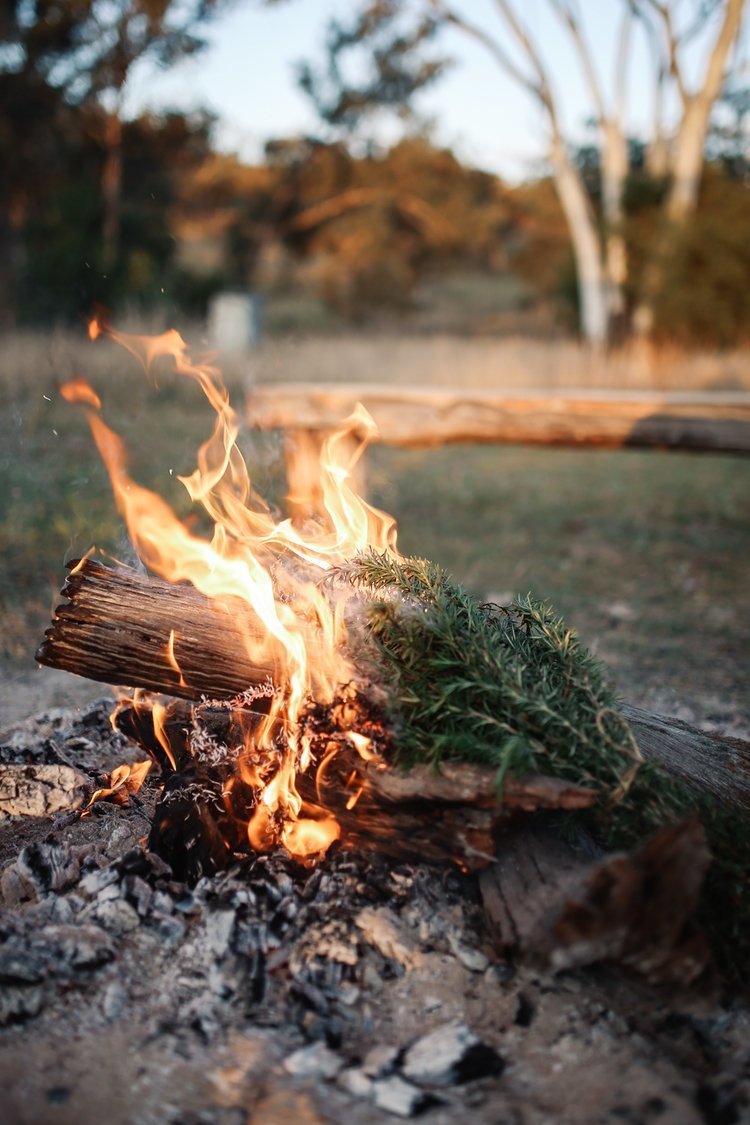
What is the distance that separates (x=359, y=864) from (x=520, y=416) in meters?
4.30

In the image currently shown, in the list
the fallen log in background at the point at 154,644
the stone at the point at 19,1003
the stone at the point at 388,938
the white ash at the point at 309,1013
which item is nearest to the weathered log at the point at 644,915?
→ the white ash at the point at 309,1013

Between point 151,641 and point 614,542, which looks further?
point 614,542

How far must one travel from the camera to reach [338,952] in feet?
6.16

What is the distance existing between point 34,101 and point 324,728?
18.7 meters

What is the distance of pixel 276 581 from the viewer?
2322 mm

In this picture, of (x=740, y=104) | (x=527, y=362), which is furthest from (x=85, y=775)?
(x=740, y=104)

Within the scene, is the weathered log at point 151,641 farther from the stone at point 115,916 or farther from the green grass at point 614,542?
the green grass at point 614,542

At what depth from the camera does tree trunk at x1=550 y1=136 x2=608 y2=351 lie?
14.1m

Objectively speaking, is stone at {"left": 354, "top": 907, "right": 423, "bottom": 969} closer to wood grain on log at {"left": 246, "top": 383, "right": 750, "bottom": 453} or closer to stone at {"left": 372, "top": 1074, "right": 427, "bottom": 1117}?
stone at {"left": 372, "top": 1074, "right": 427, "bottom": 1117}

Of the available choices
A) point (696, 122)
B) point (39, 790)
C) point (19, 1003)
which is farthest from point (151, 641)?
point (696, 122)

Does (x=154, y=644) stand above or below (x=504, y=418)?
below

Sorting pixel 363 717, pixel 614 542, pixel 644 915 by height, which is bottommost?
pixel 644 915

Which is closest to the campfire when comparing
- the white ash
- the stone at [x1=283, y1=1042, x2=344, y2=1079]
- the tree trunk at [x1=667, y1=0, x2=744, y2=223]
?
the white ash

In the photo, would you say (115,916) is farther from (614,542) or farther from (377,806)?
(614,542)
